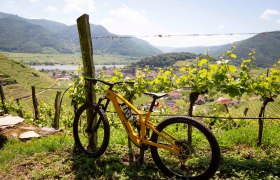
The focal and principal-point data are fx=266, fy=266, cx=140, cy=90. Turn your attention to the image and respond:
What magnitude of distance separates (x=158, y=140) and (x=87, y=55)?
7.84 ft

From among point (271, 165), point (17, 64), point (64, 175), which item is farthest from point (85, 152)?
point (17, 64)

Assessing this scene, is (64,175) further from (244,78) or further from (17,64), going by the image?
(17,64)

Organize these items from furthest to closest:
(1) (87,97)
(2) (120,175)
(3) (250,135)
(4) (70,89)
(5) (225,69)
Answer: (3) (250,135)
(4) (70,89)
(1) (87,97)
(5) (225,69)
(2) (120,175)

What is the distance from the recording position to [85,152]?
5867mm

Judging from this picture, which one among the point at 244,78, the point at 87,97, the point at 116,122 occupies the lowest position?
the point at 116,122

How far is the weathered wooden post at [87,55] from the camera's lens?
571 cm

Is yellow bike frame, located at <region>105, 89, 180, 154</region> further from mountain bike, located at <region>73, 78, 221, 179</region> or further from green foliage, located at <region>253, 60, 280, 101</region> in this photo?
green foliage, located at <region>253, 60, 280, 101</region>

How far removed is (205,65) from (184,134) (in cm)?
220

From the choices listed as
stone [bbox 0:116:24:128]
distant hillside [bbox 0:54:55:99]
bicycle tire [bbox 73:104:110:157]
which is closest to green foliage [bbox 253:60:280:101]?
bicycle tire [bbox 73:104:110:157]

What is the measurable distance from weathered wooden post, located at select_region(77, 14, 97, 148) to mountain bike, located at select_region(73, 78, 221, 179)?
0.03m

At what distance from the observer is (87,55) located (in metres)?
5.82

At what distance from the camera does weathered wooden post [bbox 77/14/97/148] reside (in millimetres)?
5715

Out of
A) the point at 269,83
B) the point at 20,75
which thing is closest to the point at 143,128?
the point at 269,83

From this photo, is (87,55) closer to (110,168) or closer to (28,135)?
(110,168)
